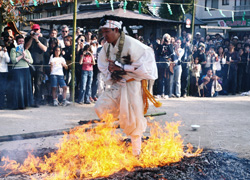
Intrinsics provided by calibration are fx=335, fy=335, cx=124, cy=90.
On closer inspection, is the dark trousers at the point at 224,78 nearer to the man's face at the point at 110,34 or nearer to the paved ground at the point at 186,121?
the paved ground at the point at 186,121

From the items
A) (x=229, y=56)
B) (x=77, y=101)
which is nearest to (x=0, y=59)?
(x=77, y=101)

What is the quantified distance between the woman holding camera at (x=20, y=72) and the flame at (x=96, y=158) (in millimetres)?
4028

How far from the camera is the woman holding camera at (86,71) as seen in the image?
9.96 metres

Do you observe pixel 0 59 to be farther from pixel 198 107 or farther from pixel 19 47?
pixel 198 107

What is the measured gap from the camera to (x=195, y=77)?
41.6ft

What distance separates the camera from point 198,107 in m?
10.1

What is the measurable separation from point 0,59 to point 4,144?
3.70m

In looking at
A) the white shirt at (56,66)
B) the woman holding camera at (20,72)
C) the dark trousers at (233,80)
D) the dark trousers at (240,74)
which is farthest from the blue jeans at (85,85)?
the dark trousers at (240,74)

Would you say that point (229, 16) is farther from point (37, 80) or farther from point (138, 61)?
point (138, 61)

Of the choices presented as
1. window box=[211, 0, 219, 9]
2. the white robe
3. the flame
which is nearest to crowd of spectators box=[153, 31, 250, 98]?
the flame

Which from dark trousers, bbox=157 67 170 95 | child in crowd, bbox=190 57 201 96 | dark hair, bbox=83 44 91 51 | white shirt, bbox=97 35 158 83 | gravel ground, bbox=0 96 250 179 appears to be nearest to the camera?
white shirt, bbox=97 35 158 83

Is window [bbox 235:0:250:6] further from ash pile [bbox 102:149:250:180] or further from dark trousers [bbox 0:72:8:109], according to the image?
ash pile [bbox 102:149:250:180]

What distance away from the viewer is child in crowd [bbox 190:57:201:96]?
12.6m

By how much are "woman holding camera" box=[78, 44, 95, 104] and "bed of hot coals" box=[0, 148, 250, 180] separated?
192 inches
